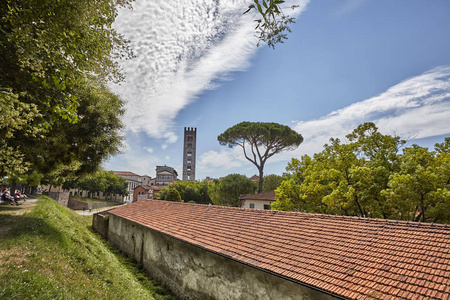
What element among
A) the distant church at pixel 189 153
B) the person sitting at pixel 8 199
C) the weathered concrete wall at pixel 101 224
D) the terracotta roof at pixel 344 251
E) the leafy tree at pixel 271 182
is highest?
the distant church at pixel 189 153

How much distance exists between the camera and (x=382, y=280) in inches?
204

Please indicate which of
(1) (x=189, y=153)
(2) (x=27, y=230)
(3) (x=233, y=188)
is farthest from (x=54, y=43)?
(1) (x=189, y=153)

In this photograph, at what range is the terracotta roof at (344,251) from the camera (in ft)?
16.4

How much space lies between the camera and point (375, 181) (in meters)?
12.9

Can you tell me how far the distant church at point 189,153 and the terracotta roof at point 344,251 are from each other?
108 meters

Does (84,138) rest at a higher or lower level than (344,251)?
higher

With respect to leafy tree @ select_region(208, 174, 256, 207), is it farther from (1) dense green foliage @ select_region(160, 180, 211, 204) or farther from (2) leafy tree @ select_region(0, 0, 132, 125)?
(2) leafy tree @ select_region(0, 0, 132, 125)

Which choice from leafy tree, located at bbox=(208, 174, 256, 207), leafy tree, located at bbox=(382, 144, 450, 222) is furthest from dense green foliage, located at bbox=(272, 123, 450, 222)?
leafy tree, located at bbox=(208, 174, 256, 207)

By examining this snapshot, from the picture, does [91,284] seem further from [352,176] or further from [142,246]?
[352,176]

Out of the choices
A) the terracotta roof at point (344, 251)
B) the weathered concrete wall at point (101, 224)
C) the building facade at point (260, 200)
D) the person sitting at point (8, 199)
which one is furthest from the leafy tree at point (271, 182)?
the person sitting at point (8, 199)

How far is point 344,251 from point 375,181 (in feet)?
26.3

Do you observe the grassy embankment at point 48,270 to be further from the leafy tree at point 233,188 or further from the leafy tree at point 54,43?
the leafy tree at point 233,188

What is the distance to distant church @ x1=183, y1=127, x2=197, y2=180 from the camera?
117369 mm

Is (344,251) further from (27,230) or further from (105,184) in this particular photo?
(105,184)
